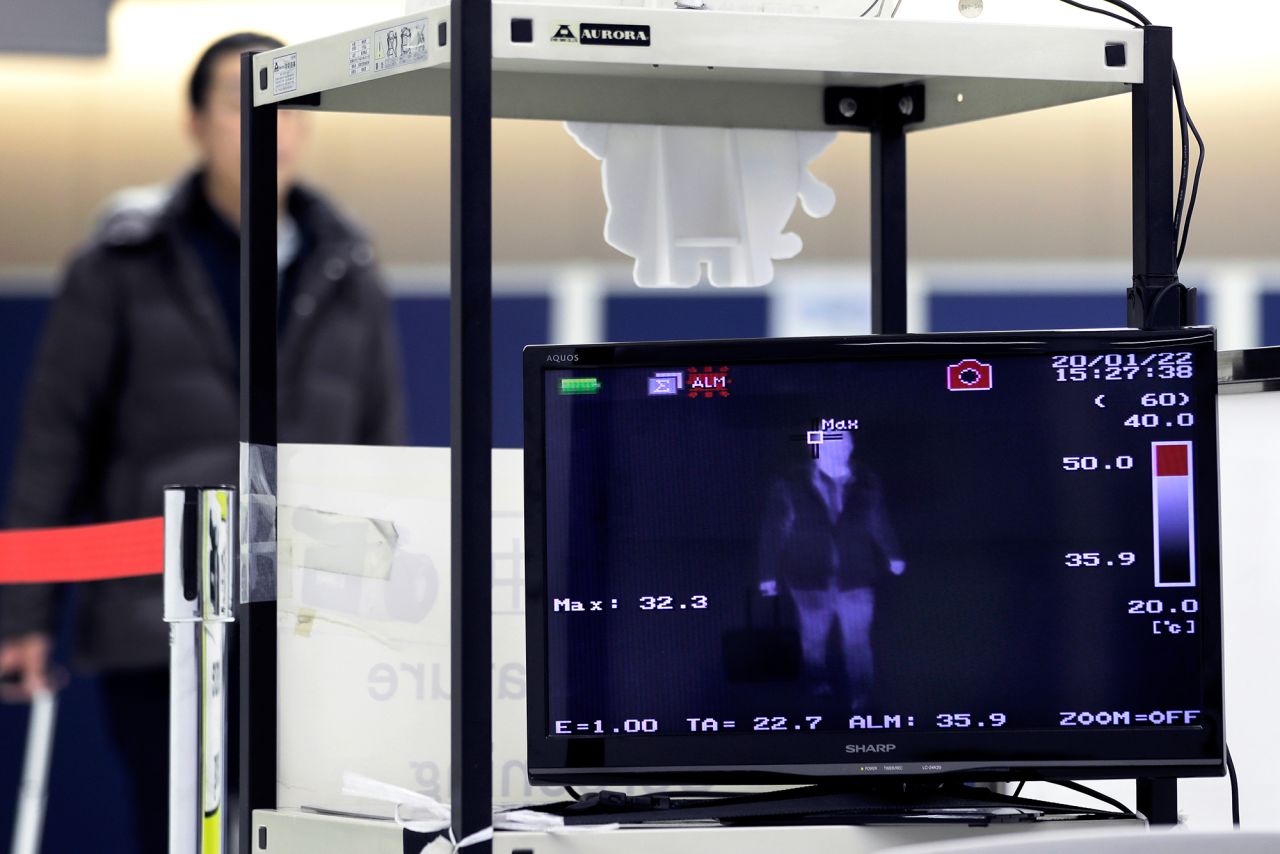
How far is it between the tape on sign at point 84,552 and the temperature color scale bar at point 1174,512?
929 millimetres

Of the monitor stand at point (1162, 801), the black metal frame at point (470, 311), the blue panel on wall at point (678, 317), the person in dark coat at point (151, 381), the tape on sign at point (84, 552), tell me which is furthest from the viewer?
the blue panel on wall at point (678, 317)

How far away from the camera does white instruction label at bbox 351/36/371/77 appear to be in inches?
42.0

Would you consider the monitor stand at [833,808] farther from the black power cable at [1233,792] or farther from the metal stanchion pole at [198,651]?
the metal stanchion pole at [198,651]

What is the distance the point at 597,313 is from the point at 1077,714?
2.14m

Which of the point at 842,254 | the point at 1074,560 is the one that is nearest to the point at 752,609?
the point at 1074,560

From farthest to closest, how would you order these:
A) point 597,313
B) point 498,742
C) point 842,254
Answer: point 842,254 → point 597,313 → point 498,742

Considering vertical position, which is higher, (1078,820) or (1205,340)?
(1205,340)

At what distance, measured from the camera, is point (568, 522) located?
107cm

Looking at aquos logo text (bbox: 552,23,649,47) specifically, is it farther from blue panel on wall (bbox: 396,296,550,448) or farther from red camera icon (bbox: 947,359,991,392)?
blue panel on wall (bbox: 396,296,550,448)

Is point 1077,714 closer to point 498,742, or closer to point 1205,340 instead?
point 1205,340

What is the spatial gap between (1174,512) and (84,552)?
4.84ft

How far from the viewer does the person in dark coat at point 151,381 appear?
2680 mm

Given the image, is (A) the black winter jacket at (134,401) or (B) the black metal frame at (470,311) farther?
(A) the black winter jacket at (134,401)

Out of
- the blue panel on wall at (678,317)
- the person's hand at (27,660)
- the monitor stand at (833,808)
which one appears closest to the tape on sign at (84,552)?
the person's hand at (27,660)
